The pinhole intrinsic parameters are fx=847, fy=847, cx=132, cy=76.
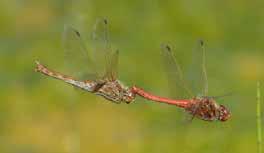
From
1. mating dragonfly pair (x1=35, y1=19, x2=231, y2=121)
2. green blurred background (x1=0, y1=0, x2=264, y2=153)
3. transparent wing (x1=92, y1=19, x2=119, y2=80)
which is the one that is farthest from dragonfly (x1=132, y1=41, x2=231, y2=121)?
green blurred background (x1=0, y1=0, x2=264, y2=153)

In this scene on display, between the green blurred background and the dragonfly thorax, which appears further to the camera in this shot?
the green blurred background

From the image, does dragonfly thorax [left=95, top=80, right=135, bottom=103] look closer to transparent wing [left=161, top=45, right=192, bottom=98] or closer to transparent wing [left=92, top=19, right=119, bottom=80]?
transparent wing [left=92, top=19, right=119, bottom=80]

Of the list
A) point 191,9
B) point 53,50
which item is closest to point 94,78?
point 53,50

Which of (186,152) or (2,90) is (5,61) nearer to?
(2,90)

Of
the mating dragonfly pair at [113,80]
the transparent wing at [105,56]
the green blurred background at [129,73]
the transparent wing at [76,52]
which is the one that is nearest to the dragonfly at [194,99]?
the mating dragonfly pair at [113,80]

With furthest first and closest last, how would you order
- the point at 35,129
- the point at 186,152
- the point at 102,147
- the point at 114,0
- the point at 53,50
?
the point at 114,0 → the point at 53,50 → the point at 35,129 → the point at 102,147 → the point at 186,152

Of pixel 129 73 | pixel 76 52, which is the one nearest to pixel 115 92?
pixel 76 52

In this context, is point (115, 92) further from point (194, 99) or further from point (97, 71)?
point (194, 99)
